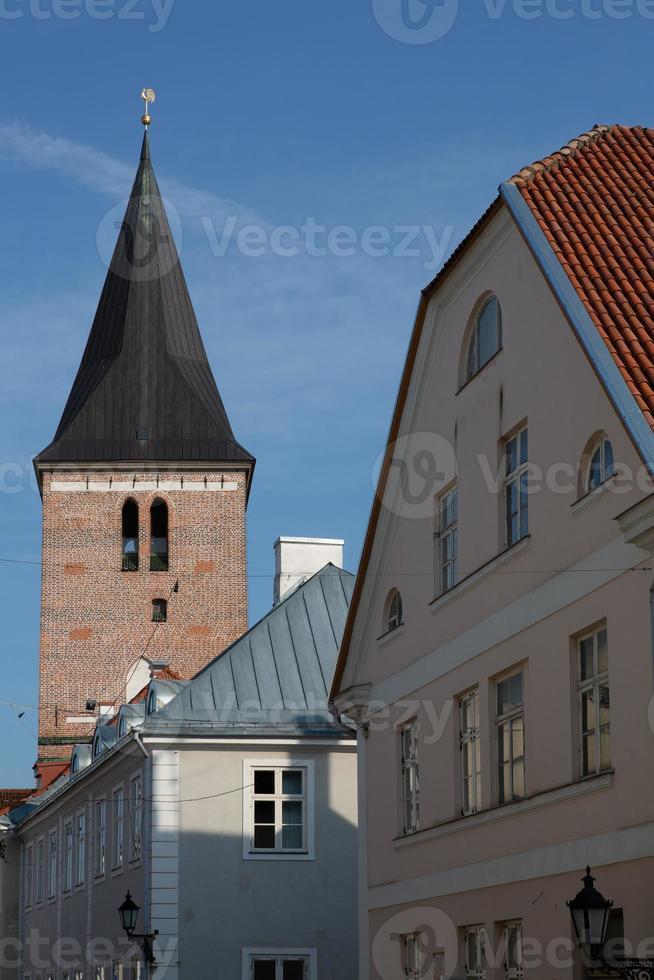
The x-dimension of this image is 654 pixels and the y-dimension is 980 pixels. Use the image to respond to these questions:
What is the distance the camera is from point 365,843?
20.7 m

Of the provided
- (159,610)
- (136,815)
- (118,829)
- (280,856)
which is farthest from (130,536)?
(280,856)

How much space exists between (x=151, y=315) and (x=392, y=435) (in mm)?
43635

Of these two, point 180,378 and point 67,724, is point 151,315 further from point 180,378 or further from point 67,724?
point 67,724

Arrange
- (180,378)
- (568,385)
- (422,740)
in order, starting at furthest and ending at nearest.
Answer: (180,378) → (422,740) → (568,385)

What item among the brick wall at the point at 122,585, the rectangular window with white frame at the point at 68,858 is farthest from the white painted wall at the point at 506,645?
the brick wall at the point at 122,585

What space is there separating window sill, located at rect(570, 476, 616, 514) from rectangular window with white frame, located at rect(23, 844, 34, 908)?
88.2 ft

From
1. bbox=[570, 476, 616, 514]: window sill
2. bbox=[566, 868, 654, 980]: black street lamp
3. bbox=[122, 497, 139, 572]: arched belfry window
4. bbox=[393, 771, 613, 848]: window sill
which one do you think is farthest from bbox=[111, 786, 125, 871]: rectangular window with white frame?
bbox=[122, 497, 139, 572]: arched belfry window

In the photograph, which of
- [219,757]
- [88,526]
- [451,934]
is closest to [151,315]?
[88,526]

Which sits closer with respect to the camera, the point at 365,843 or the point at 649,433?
the point at 649,433

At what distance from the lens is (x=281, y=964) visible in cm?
2555

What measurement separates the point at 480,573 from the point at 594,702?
2.95m

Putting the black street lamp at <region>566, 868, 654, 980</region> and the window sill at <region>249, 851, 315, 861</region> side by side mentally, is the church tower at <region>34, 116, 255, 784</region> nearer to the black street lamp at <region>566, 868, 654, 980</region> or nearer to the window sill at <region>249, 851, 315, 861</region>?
the window sill at <region>249, 851, 315, 861</region>

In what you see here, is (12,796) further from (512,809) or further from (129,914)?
(512,809)

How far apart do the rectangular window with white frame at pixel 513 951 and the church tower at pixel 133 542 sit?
39.4 m
